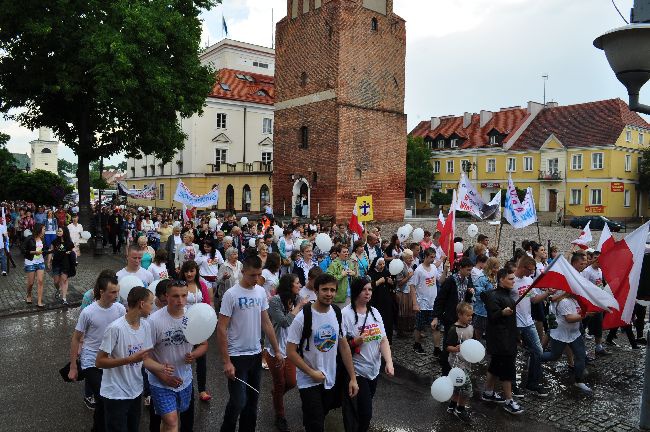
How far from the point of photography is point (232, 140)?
5416 cm

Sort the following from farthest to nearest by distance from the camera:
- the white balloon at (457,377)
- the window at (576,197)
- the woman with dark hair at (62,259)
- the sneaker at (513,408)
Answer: the window at (576,197) < the woman with dark hair at (62,259) < the sneaker at (513,408) < the white balloon at (457,377)

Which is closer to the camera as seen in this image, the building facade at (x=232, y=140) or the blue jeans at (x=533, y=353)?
the blue jeans at (x=533, y=353)

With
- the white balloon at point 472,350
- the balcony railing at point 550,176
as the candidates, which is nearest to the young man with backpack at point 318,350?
the white balloon at point 472,350

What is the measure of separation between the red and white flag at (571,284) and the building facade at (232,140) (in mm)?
41417

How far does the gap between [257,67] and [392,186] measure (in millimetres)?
30269

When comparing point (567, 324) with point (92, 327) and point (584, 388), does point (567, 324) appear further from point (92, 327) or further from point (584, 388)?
point (92, 327)

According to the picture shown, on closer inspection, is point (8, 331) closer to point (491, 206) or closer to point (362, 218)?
point (362, 218)

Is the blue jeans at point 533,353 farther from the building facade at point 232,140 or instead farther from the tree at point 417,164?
the tree at point 417,164

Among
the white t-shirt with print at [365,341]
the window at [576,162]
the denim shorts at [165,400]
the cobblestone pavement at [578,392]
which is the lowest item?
the cobblestone pavement at [578,392]

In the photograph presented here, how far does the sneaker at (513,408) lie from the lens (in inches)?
252

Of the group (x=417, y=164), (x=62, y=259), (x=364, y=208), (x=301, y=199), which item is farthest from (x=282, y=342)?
(x=417, y=164)

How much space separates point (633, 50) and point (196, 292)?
199 inches

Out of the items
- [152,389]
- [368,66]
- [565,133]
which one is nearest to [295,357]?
Answer: [152,389]

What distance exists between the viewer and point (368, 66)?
3519cm
